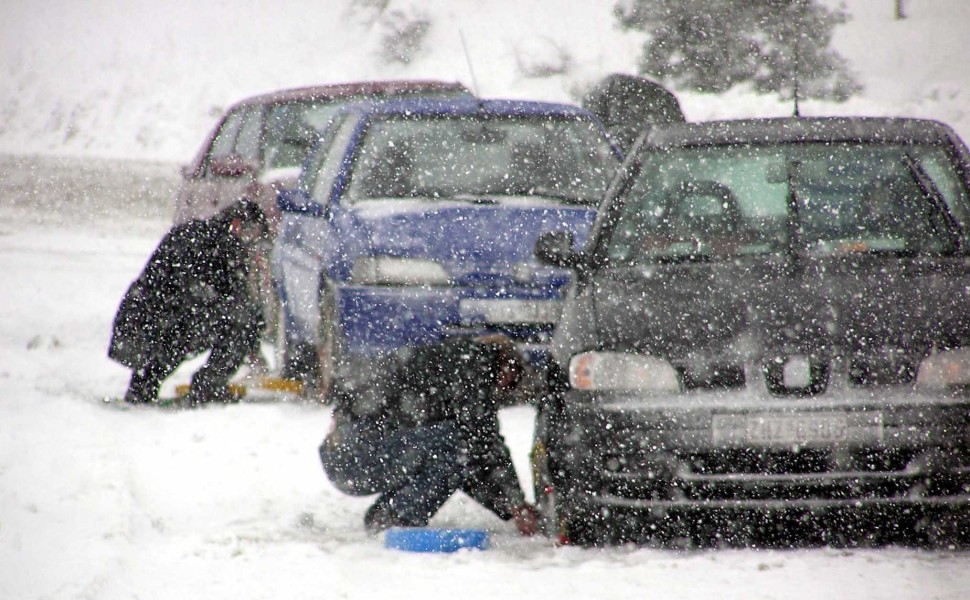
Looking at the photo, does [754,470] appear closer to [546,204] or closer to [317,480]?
[317,480]

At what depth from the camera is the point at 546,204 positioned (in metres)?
8.59

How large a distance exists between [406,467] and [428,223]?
2.59m

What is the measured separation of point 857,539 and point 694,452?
61 cm

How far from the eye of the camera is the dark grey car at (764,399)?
5039mm

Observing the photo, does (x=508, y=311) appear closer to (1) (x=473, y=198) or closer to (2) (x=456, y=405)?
(1) (x=473, y=198)

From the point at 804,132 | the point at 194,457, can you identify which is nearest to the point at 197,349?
the point at 194,457

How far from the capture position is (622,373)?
17.1 feet

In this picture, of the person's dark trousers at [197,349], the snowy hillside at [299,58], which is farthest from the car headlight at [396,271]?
the snowy hillside at [299,58]

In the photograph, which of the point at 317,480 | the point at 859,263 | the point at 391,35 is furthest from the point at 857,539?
the point at 391,35

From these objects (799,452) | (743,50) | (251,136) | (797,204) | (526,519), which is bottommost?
(743,50)

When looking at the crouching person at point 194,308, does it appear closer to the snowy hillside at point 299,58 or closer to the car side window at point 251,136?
the car side window at point 251,136

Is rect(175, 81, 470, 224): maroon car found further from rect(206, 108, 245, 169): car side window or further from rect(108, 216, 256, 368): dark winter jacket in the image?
rect(108, 216, 256, 368): dark winter jacket

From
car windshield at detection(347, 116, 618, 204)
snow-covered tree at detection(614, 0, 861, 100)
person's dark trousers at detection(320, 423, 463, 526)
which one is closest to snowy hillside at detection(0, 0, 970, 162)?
snow-covered tree at detection(614, 0, 861, 100)

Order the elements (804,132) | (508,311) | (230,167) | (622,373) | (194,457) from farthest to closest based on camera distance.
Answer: (230,167) < (508,311) < (194,457) < (804,132) < (622,373)
